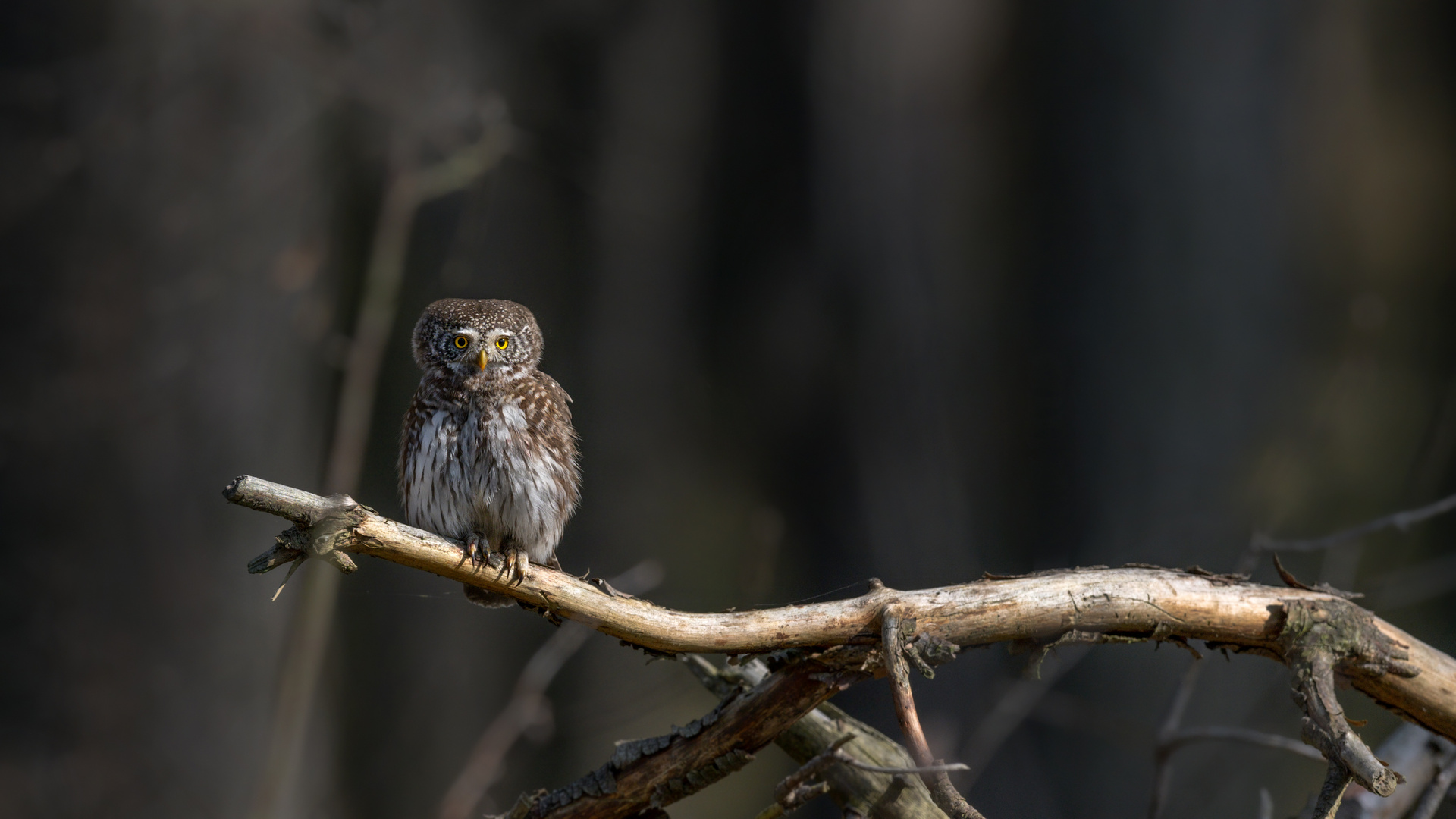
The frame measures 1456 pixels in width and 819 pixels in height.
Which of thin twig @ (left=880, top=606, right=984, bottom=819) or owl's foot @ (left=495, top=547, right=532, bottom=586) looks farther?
owl's foot @ (left=495, top=547, right=532, bottom=586)

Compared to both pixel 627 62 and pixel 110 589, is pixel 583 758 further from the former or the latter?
pixel 627 62

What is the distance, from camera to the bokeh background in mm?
3842

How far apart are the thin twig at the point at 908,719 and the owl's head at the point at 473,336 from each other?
118 centimetres

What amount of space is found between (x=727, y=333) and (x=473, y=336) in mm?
2953

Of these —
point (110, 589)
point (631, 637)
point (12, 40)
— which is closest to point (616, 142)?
point (12, 40)

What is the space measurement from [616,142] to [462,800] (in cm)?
339

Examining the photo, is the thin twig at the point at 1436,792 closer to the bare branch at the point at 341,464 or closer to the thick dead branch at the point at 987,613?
the thick dead branch at the point at 987,613

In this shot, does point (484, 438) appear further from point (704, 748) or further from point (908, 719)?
point (908, 719)

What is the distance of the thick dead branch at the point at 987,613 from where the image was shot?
1937 millimetres

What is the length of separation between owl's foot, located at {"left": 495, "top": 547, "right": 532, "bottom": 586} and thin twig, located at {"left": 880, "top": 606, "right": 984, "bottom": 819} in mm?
737

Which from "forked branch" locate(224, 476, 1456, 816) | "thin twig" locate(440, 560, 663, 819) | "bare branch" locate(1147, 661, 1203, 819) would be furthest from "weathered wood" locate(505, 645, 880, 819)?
"bare branch" locate(1147, 661, 1203, 819)

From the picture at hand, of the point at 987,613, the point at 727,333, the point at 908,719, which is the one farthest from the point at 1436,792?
the point at 727,333

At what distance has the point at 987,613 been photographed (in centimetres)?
196

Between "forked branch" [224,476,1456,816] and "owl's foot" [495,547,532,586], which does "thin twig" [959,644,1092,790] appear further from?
"owl's foot" [495,547,532,586]
